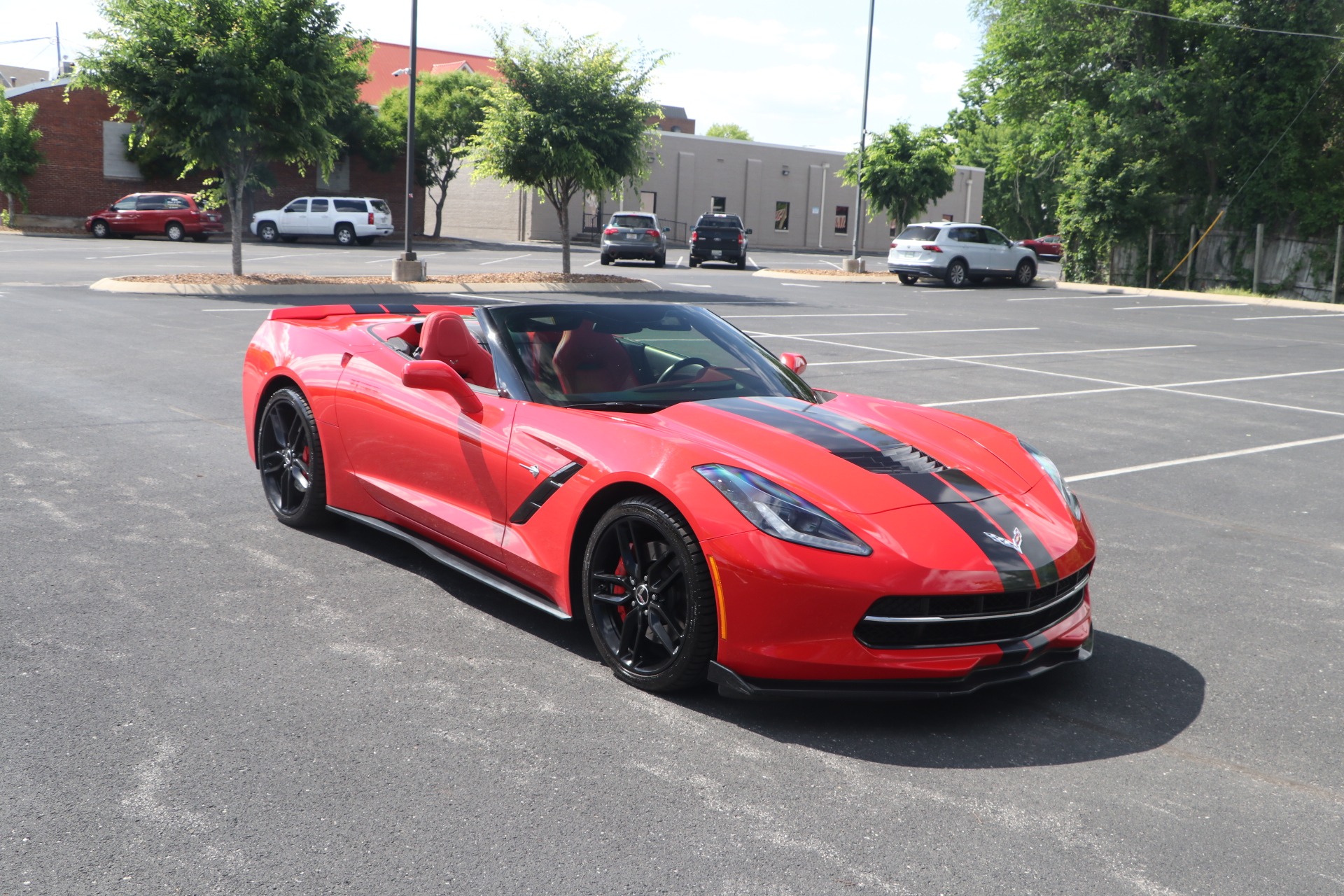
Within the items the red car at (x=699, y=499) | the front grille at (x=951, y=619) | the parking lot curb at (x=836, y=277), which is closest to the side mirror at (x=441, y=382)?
the red car at (x=699, y=499)

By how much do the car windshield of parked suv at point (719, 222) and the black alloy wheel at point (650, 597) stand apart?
35553 millimetres

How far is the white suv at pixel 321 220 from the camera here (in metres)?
44.2

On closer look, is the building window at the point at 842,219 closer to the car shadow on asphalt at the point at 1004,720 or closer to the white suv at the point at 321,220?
the white suv at the point at 321,220

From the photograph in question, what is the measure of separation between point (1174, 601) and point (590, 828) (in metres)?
3.24

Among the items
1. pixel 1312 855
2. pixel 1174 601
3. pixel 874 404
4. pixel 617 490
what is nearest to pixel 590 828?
pixel 617 490

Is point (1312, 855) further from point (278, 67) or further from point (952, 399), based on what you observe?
point (278, 67)

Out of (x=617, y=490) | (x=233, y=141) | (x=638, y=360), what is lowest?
(x=617, y=490)

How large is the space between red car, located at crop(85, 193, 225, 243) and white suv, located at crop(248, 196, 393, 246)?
207 centimetres

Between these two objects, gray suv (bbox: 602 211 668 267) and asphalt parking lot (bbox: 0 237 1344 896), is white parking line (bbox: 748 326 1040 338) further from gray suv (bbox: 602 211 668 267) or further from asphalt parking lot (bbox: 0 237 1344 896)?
gray suv (bbox: 602 211 668 267)

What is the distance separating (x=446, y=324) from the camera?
5.03 m

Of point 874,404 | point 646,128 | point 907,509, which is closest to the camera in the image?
point 907,509

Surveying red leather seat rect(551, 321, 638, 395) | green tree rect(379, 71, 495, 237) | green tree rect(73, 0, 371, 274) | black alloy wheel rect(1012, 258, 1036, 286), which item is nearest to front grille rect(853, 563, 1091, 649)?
red leather seat rect(551, 321, 638, 395)

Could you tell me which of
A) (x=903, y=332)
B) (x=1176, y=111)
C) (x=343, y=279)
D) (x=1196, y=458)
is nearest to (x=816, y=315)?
(x=903, y=332)

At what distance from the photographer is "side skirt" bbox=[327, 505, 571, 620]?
4.39 metres
